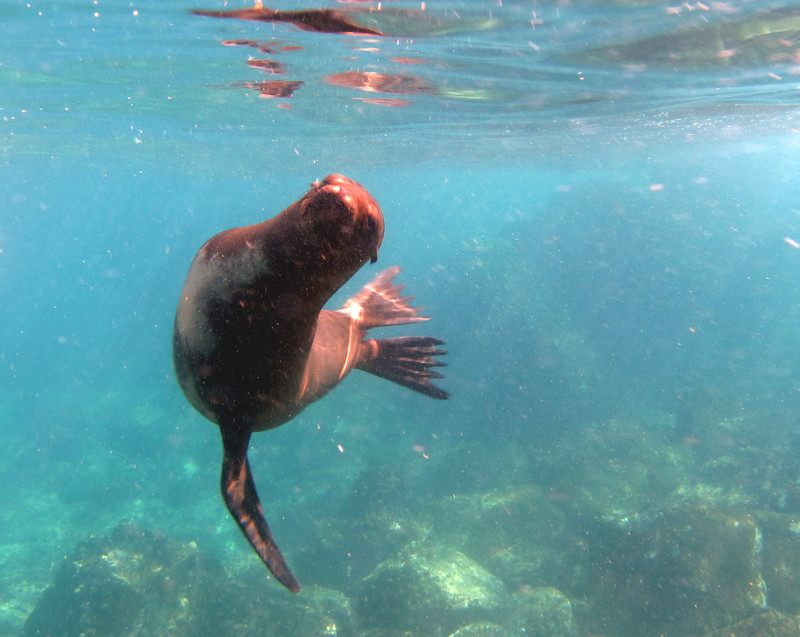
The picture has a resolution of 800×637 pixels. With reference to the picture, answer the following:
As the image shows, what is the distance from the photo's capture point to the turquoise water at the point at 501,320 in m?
8.89

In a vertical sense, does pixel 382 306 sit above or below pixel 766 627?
above

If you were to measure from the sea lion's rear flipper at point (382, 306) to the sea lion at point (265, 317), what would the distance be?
88 centimetres

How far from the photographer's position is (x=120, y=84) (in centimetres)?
1178

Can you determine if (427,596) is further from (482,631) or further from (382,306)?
(382,306)

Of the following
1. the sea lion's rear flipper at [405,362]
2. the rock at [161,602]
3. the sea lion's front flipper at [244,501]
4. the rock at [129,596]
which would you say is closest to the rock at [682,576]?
the rock at [161,602]

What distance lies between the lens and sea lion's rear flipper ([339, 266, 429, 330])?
457 cm

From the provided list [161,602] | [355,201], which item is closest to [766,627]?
[355,201]

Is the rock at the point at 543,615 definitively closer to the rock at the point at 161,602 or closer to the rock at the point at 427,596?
the rock at the point at 427,596

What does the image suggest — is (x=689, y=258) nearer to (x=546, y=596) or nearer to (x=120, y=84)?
(x=546, y=596)

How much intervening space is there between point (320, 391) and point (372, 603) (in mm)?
7539

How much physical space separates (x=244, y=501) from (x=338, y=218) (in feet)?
6.65

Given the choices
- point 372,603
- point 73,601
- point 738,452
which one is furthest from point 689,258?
point 73,601

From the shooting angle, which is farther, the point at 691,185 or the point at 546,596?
the point at 691,185

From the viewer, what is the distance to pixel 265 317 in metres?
2.42
